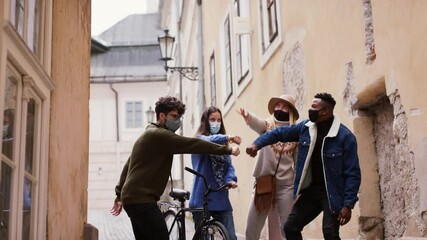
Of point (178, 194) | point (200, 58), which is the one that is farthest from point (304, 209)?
point (200, 58)

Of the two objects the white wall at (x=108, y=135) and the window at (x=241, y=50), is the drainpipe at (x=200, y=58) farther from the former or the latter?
the white wall at (x=108, y=135)

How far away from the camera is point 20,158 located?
15.4ft

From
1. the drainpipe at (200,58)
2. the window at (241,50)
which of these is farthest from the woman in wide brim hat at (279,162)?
the drainpipe at (200,58)

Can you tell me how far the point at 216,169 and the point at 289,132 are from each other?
1.21 meters

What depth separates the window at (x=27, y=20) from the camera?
4.57 metres

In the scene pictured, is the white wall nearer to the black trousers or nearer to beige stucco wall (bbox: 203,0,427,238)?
beige stucco wall (bbox: 203,0,427,238)

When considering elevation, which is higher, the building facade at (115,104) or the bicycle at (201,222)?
the building facade at (115,104)

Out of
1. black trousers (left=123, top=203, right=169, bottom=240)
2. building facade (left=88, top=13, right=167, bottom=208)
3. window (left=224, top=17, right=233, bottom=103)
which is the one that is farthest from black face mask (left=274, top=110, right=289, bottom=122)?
building facade (left=88, top=13, right=167, bottom=208)

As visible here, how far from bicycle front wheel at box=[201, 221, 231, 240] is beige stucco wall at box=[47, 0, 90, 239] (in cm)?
133

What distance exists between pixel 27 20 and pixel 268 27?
567 cm

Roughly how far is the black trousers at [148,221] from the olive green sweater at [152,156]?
0.16 feet

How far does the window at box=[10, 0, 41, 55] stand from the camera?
4574mm

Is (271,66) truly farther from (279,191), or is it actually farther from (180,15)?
(180,15)

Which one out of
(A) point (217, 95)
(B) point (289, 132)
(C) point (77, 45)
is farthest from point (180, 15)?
(B) point (289, 132)
